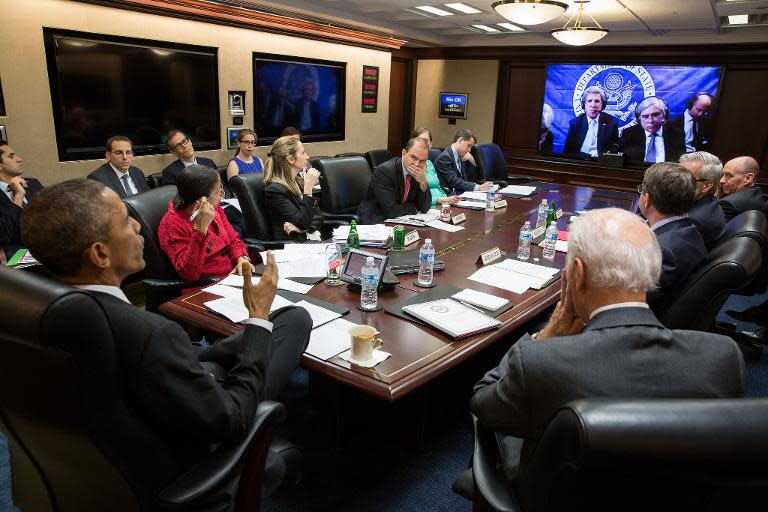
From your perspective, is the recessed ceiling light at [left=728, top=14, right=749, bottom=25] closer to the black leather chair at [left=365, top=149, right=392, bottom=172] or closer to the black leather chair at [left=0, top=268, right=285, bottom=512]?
the black leather chair at [left=365, top=149, right=392, bottom=172]

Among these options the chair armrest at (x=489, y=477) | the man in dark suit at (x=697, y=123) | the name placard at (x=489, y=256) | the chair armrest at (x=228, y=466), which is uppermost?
the man in dark suit at (x=697, y=123)

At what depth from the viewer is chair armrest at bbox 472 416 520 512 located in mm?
1191

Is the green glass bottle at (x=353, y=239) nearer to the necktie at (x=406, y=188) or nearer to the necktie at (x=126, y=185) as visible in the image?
the necktie at (x=406, y=188)

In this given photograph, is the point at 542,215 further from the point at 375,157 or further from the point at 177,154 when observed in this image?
the point at 177,154

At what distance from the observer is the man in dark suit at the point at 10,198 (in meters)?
3.11

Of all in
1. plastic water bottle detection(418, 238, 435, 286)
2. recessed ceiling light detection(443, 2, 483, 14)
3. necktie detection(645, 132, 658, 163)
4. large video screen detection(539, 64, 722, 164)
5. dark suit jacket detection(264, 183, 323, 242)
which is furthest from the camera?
necktie detection(645, 132, 658, 163)

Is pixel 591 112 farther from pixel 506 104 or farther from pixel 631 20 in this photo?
pixel 631 20

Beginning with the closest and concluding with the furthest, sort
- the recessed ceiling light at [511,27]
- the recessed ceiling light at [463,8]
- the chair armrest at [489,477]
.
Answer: the chair armrest at [489,477], the recessed ceiling light at [463,8], the recessed ceiling light at [511,27]

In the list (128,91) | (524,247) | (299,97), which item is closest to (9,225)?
(128,91)

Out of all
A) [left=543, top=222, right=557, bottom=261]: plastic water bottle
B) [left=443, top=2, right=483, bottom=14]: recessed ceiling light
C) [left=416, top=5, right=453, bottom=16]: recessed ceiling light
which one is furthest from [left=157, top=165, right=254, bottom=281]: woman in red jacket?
[left=416, top=5, right=453, bottom=16]: recessed ceiling light

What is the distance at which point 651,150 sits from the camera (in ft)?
23.9

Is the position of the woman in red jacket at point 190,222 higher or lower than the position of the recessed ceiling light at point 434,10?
lower

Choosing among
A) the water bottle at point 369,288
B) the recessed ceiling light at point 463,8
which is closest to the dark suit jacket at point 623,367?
the water bottle at point 369,288

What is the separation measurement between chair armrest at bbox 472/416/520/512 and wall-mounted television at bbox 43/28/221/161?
408cm
